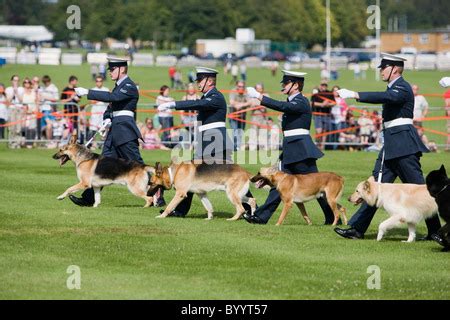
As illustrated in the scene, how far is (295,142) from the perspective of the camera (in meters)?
14.6

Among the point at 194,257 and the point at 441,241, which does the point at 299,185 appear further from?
the point at 194,257

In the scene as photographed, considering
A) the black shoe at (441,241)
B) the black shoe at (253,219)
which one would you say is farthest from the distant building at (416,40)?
the black shoe at (441,241)

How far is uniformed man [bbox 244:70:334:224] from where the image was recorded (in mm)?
14547

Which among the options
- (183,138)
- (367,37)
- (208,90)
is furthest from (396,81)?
(367,37)

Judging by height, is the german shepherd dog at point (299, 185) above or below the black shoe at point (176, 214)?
above

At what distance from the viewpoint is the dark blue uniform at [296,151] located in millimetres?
14531

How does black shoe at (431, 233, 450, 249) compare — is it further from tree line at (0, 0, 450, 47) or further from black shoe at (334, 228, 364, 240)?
tree line at (0, 0, 450, 47)

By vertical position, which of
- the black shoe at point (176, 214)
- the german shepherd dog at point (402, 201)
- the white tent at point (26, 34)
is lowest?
the black shoe at point (176, 214)

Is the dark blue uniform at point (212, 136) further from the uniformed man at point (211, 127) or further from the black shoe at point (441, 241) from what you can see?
the black shoe at point (441, 241)

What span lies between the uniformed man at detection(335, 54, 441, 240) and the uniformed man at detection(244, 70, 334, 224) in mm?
1357

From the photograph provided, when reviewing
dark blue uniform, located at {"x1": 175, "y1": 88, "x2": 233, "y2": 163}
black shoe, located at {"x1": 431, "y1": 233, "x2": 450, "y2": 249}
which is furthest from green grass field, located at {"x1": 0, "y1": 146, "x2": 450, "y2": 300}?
dark blue uniform, located at {"x1": 175, "y1": 88, "x2": 233, "y2": 163}

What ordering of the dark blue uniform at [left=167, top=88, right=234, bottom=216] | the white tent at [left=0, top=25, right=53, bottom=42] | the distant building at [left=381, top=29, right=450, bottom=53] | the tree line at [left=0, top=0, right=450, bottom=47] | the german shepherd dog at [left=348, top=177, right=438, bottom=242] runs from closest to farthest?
1. the german shepherd dog at [left=348, top=177, right=438, bottom=242]
2. the dark blue uniform at [left=167, top=88, right=234, bottom=216]
3. the tree line at [left=0, top=0, right=450, bottom=47]
4. the white tent at [left=0, top=25, right=53, bottom=42]
5. the distant building at [left=381, top=29, right=450, bottom=53]

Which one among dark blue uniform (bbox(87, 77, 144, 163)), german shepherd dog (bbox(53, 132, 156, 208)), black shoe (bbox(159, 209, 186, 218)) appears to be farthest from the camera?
german shepherd dog (bbox(53, 132, 156, 208))

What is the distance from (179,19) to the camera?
393ft
